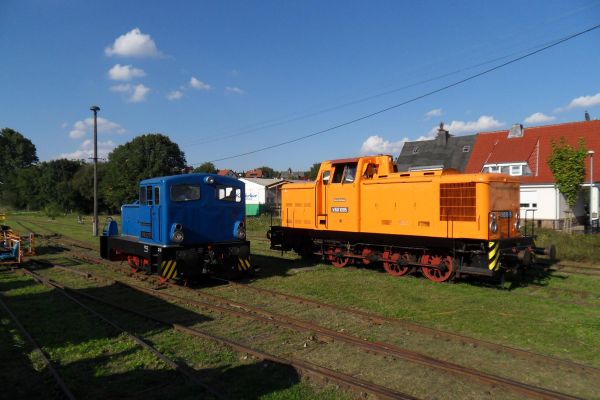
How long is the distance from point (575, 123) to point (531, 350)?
31.9 m

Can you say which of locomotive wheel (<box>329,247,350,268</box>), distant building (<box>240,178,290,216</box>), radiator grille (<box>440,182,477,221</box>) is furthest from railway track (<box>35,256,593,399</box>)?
distant building (<box>240,178,290,216</box>)

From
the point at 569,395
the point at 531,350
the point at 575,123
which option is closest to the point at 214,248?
the point at 531,350

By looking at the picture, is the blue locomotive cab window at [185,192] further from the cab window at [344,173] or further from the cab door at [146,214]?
the cab window at [344,173]

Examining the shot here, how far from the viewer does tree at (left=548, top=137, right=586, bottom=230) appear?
22.9 meters

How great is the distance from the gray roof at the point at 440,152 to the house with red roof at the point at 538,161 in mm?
932

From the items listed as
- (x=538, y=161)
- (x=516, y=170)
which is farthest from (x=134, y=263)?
(x=538, y=161)

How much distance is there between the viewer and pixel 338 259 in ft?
45.2

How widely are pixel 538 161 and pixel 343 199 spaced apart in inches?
924

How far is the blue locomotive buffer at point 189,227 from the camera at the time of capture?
34.3 ft

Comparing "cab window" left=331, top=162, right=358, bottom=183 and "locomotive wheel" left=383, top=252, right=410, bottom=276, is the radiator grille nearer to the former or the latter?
"locomotive wheel" left=383, top=252, right=410, bottom=276

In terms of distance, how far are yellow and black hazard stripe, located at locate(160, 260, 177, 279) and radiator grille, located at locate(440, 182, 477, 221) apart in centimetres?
695

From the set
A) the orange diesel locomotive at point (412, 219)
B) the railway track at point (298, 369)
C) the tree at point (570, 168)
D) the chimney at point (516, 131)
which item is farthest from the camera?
the chimney at point (516, 131)

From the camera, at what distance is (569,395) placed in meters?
4.61

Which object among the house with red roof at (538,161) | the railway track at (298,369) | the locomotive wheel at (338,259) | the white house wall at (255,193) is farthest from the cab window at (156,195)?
the white house wall at (255,193)
